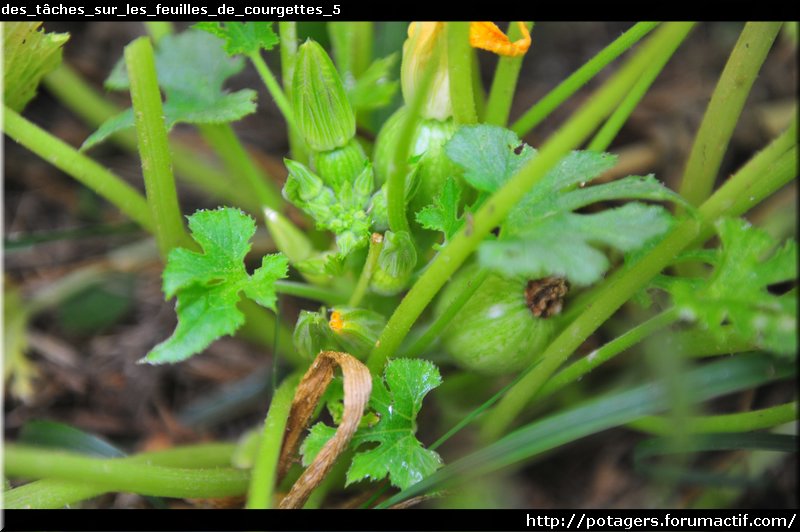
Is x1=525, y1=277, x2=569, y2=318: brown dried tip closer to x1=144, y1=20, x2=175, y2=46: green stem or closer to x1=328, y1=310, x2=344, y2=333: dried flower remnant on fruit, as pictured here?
x1=328, y1=310, x2=344, y2=333: dried flower remnant on fruit

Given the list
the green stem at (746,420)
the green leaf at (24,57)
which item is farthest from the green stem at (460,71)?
the green leaf at (24,57)

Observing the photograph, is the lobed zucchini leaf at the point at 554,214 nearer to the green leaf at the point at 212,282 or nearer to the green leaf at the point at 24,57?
the green leaf at the point at 212,282

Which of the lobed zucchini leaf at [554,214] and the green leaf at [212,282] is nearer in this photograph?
the lobed zucchini leaf at [554,214]

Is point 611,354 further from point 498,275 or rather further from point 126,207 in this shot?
point 126,207

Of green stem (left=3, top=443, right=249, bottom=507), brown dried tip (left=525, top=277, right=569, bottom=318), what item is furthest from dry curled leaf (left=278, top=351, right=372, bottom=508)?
brown dried tip (left=525, top=277, right=569, bottom=318)

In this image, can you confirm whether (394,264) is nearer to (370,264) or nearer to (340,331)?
(370,264)
